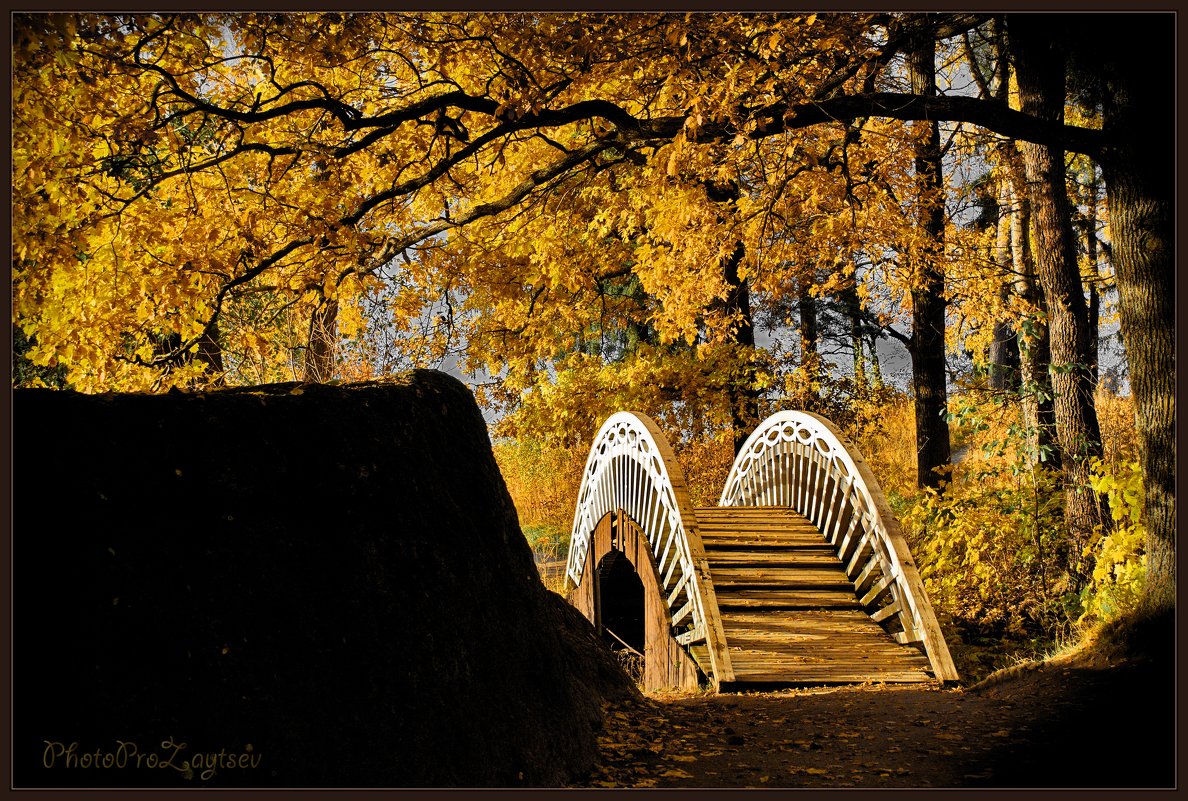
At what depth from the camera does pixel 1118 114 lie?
648 cm

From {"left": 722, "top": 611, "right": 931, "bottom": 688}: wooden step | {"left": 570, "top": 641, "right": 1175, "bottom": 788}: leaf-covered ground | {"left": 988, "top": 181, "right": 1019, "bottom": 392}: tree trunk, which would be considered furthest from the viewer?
{"left": 988, "top": 181, "right": 1019, "bottom": 392}: tree trunk

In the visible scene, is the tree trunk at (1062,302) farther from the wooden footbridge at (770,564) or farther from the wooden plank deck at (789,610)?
the wooden plank deck at (789,610)

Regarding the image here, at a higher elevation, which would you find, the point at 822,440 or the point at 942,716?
the point at 822,440

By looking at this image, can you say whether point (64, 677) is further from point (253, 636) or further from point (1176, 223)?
point (1176, 223)

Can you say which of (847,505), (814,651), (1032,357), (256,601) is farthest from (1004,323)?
(256,601)

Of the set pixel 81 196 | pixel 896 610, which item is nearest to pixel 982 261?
pixel 896 610

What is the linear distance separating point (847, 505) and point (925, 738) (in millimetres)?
5036

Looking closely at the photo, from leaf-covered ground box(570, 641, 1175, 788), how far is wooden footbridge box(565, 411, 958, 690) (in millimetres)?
1126

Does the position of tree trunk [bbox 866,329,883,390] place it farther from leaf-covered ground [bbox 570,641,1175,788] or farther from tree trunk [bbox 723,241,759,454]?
leaf-covered ground [bbox 570,641,1175,788]

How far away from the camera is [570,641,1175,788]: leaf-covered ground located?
4.52m

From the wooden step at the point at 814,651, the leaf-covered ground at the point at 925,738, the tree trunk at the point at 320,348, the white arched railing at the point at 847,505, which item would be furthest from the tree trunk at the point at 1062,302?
the tree trunk at the point at 320,348

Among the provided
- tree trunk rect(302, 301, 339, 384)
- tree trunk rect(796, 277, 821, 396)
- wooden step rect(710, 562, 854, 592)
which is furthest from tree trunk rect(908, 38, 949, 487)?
tree trunk rect(302, 301, 339, 384)

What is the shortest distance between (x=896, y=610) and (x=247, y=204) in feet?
23.5

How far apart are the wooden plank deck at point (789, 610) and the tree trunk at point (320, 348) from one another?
13.6ft
